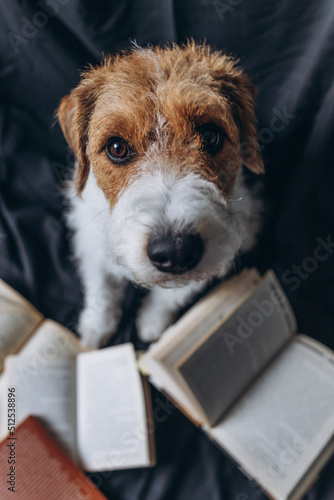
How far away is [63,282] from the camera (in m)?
2.41

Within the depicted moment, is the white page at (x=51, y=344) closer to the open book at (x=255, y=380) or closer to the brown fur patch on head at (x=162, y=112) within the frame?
the open book at (x=255, y=380)

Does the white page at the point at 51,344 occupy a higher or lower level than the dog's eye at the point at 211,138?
lower

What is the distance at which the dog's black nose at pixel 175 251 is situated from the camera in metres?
1.27

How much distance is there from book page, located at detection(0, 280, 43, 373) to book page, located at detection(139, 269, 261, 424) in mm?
708

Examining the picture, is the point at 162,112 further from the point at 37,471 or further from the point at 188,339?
the point at 37,471

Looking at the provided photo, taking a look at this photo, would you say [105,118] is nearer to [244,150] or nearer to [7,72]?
[244,150]

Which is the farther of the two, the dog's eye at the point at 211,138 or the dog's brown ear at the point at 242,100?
the dog's brown ear at the point at 242,100

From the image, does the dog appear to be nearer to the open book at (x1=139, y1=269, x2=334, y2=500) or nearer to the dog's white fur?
the dog's white fur

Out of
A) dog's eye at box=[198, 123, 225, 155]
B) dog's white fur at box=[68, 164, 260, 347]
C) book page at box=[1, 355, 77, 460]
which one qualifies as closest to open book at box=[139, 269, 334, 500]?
dog's white fur at box=[68, 164, 260, 347]


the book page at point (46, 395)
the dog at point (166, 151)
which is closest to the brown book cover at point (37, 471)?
the book page at point (46, 395)

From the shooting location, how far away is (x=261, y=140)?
2041 millimetres

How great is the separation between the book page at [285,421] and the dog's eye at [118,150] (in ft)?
4.34

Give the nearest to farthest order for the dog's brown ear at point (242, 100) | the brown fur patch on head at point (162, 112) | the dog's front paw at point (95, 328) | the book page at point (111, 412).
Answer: the brown fur patch on head at point (162, 112) < the dog's brown ear at point (242, 100) < the book page at point (111, 412) < the dog's front paw at point (95, 328)

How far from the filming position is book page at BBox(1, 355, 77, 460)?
182 cm
